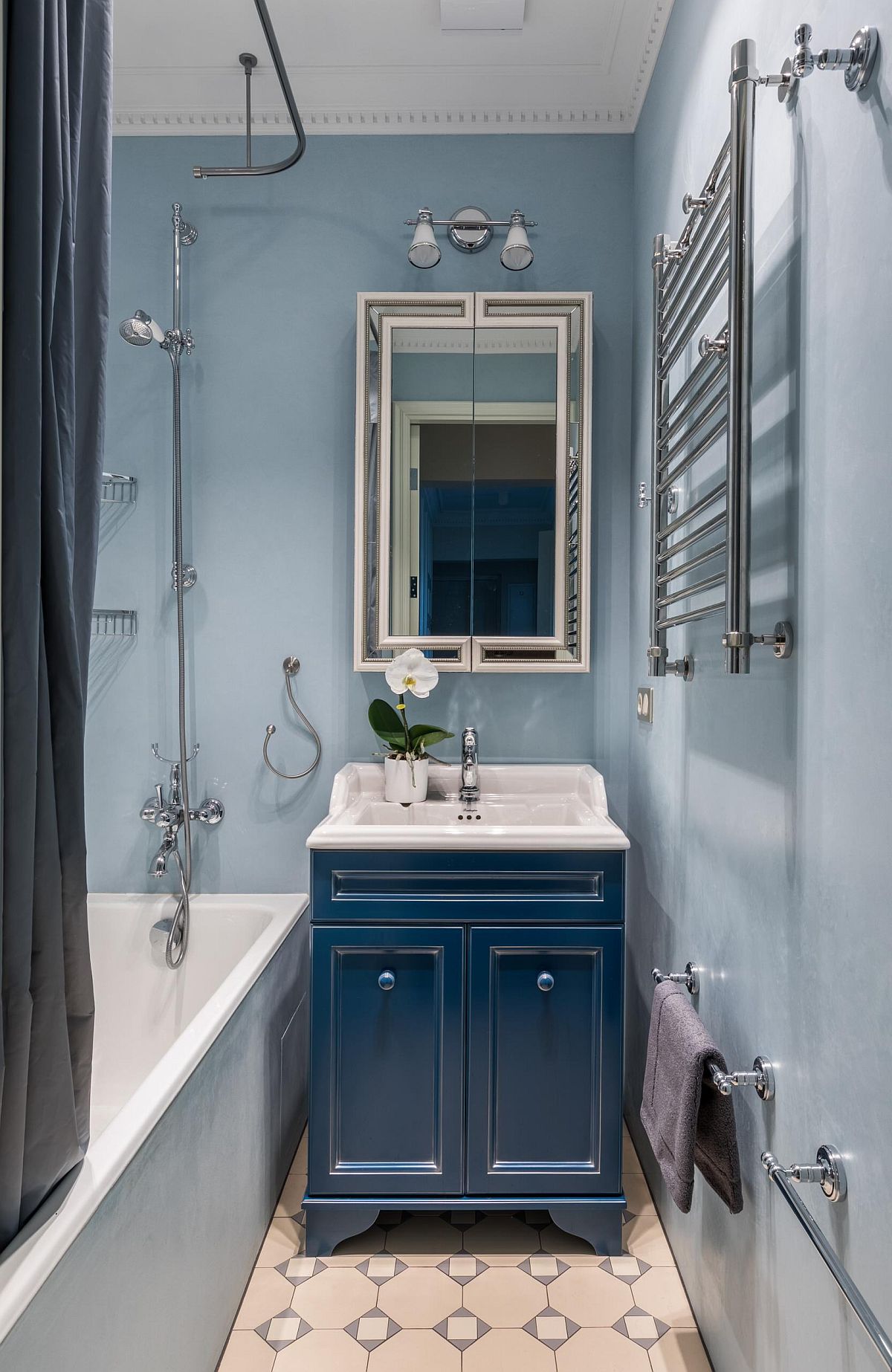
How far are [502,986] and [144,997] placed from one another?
37.7 inches

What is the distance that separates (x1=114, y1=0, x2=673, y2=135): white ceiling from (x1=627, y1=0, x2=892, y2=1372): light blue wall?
1.61 ft

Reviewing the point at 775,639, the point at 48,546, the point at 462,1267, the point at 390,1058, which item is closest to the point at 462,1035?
the point at 390,1058

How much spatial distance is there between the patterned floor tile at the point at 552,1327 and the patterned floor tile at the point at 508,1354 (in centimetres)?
1

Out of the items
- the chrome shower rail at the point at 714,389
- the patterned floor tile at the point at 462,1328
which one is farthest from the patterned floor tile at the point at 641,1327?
the chrome shower rail at the point at 714,389

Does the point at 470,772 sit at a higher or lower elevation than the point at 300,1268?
higher

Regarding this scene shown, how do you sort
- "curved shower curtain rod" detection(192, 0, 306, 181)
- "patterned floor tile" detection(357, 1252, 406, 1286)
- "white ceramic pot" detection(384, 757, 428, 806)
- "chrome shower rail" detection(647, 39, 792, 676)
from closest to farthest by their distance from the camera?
"chrome shower rail" detection(647, 39, 792, 676)
"patterned floor tile" detection(357, 1252, 406, 1286)
"curved shower curtain rod" detection(192, 0, 306, 181)
"white ceramic pot" detection(384, 757, 428, 806)

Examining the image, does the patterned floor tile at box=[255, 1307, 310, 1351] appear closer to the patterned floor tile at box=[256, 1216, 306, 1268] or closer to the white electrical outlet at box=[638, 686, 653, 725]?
the patterned floor tile at box=[256, 1216, 306, 1268]

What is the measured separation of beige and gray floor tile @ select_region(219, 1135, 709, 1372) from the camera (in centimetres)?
142

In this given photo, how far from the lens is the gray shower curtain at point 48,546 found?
84cm

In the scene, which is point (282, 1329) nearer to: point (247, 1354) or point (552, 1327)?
point (247, 1354)

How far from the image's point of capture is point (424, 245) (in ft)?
6.68

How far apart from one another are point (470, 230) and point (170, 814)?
1707 mm

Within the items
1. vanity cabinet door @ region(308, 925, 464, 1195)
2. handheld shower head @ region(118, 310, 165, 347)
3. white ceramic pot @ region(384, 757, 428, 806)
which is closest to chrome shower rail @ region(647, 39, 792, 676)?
white ceramic pot @ region(384, 757, 428, 806)

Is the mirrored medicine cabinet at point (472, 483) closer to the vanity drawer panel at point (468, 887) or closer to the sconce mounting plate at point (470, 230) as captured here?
the sconce mounting plate at point (470, 230)
